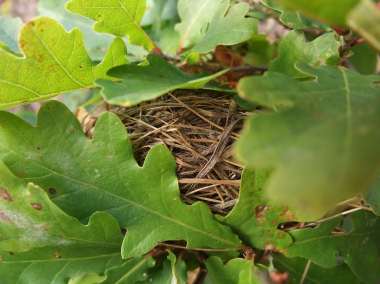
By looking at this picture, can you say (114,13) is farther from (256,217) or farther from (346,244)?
(346,244)

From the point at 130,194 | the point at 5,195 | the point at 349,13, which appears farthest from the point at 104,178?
the point at 349,13

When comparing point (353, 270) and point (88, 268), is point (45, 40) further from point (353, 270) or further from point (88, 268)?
point (353, 270)

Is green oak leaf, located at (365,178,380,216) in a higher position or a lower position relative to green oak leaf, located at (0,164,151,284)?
higher

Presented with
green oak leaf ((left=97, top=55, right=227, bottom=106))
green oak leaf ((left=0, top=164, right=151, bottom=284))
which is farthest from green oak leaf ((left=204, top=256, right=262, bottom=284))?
green oak leaf ((left=97, top=55, right=227, bottom=106))

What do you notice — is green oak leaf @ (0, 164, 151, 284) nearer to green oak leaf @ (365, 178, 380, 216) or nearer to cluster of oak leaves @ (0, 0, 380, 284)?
cluster of oak leaves @ (0, 0, 380, 284)

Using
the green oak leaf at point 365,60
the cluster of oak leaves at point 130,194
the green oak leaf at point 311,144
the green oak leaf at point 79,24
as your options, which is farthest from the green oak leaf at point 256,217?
the green oak leaf at point 365,60

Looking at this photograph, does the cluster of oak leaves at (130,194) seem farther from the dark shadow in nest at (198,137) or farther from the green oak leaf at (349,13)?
the green oak leaf at (349,13)

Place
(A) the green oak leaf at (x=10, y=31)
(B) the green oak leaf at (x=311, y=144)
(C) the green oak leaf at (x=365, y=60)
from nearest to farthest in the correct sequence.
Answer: (B) the green oak leaf at (x=311, y=144) → (A) the green oak leaf at (x=10, y=31) → (C) the green oak leaf at (x=365, y=60)
